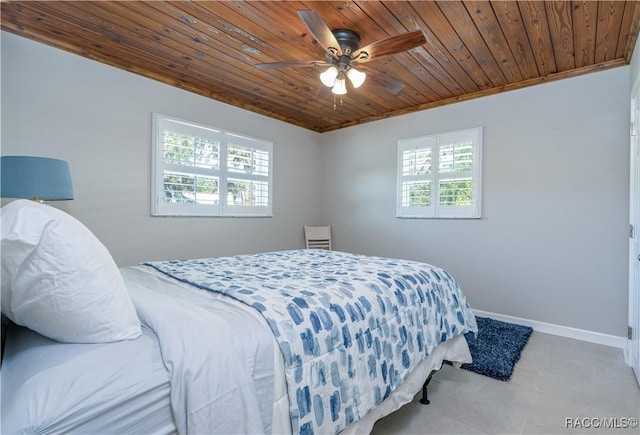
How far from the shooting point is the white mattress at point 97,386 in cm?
69

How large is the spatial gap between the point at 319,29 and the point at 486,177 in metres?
2.45

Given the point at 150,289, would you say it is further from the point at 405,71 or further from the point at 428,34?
the point at 405,71

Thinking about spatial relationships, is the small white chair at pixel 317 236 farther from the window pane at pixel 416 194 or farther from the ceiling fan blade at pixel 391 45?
the ceiling fan blade at pixel 391 45

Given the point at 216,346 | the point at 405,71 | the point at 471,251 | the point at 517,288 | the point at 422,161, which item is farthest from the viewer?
the point at 422,161

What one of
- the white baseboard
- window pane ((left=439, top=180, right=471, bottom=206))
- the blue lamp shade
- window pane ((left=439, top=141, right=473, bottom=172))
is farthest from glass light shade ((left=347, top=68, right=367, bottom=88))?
the white baseboard

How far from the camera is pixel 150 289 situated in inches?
58.4

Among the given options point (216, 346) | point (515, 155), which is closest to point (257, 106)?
point (515, 155)

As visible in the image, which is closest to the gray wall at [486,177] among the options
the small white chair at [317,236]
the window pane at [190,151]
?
the window pane at [190,151]

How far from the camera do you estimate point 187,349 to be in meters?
0.90

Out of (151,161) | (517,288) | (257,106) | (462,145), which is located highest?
(257,106)

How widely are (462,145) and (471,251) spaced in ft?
3.91

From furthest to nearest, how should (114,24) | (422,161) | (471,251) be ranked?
(422,161) < (471,251) < (114,24)

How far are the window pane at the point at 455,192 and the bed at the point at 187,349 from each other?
90.1 inches

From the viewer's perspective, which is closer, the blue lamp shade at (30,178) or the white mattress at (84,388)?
the white mattress at (84,388)
